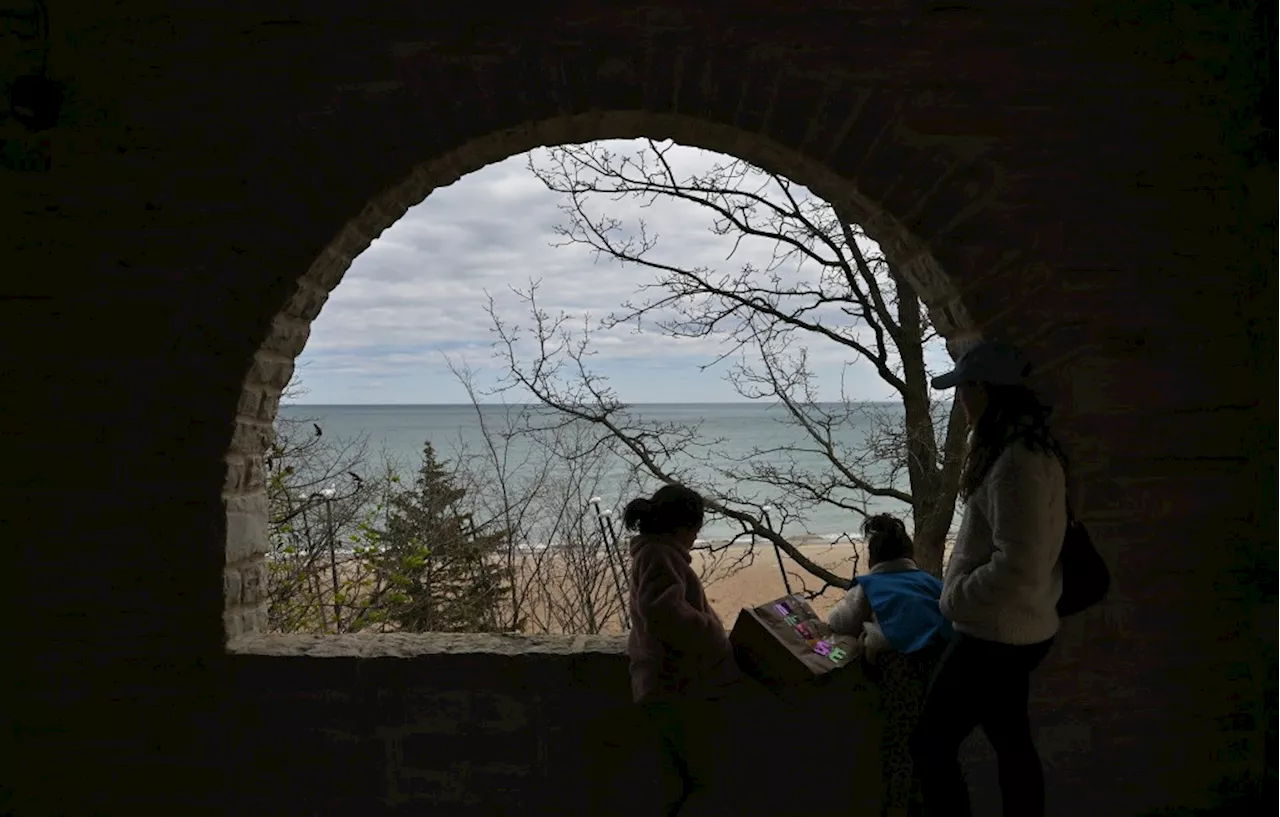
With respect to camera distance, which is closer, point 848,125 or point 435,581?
point 848,125

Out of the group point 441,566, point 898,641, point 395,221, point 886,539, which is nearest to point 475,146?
point 395,221

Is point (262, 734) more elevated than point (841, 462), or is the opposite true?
point (841, 462)

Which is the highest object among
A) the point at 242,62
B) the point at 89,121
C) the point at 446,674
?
the point at 242,62

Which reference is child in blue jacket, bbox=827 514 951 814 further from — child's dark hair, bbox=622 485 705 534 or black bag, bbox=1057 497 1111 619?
child's dark hair, bbox=622 485 705 534

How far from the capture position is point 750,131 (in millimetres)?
2627

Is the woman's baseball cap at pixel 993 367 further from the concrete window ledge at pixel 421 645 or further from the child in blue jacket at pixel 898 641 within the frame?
the concrete window ledge at pixel 421 645

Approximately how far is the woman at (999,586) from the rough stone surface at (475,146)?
600 millimetres

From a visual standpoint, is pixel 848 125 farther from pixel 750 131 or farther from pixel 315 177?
pixel 315 177

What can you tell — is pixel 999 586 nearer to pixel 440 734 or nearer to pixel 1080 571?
pixel 1080 571

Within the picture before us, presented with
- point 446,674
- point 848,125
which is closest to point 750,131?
point 848,125

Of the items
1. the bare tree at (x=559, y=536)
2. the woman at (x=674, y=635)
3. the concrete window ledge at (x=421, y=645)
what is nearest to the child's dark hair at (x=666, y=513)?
the woman at (x=674, y=635)

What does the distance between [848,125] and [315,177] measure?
5.85 feet

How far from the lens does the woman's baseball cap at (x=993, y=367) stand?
206 centimetres

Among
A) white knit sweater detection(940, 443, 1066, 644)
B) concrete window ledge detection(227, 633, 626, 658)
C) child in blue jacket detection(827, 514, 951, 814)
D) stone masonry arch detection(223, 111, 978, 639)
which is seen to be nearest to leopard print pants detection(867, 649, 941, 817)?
child in blue jacket detection(827, 514, 951, 814)
